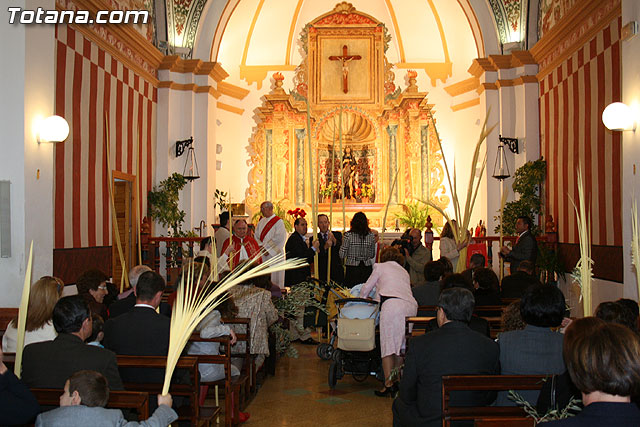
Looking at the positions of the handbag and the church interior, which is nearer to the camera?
the handbag

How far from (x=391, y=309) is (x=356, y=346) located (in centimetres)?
43

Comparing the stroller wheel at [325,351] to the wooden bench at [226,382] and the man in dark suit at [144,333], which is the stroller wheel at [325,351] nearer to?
the wooden bench at [226,382]

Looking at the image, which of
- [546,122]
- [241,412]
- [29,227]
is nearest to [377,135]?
[546,122]

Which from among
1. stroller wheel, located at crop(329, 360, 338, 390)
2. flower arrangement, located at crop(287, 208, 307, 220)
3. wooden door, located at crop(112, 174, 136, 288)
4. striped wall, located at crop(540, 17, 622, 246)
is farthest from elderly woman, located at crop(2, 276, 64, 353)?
flower arrangement, located at crop(287, 208, 307, 220)

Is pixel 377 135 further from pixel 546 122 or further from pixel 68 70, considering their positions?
pixel 68 70

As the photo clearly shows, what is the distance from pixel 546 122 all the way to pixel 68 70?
720 centimetres

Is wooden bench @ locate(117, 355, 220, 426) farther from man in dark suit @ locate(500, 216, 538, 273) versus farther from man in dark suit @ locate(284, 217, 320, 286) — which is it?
man in dark suit @ locate(500, 216, 538, 273)

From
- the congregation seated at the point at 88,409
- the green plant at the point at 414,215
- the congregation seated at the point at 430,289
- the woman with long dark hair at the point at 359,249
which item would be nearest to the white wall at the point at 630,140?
the congregation seated at the point at 430,289

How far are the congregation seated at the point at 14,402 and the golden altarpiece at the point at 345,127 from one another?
12.2m

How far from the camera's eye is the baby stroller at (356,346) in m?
5.36

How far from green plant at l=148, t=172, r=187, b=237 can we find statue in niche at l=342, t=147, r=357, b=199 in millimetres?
4713

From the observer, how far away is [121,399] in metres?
2.69

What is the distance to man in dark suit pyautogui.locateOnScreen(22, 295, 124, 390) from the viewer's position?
2.88m

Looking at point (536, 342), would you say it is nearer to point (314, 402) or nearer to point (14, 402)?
point (14, 402)
